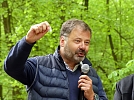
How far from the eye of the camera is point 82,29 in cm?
267

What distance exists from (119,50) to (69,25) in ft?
24.5

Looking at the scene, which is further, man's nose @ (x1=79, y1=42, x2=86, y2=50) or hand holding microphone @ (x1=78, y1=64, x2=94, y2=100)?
man's nose @ (x1=79, y1=42, x2=86, y2=50)

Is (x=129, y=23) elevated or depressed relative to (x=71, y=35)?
depressed

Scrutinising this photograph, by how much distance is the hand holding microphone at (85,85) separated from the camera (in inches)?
96.9

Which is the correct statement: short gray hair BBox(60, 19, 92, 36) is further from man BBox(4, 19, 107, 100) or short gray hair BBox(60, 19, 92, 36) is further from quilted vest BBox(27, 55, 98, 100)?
quilted vest BBox(27, 55, 98, 100)

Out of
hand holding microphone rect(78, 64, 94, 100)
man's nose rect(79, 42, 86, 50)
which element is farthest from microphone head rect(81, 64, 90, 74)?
man's nose rect(79, 42, 86, 50)

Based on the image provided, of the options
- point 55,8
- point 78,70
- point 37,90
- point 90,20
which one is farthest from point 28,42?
point 90,20

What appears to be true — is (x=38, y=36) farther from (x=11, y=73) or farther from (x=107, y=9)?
(x=107, y=9)

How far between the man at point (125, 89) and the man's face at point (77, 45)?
1.37 feet

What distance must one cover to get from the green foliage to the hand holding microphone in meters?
3.39

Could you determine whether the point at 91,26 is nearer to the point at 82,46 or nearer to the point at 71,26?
the point at 71,26

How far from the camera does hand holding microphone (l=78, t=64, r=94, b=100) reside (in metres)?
2.46

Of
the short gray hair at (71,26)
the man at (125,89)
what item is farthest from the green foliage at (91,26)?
the short gray hair at (71,26)

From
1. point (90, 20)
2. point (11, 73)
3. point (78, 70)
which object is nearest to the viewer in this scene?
point (11, 73)
